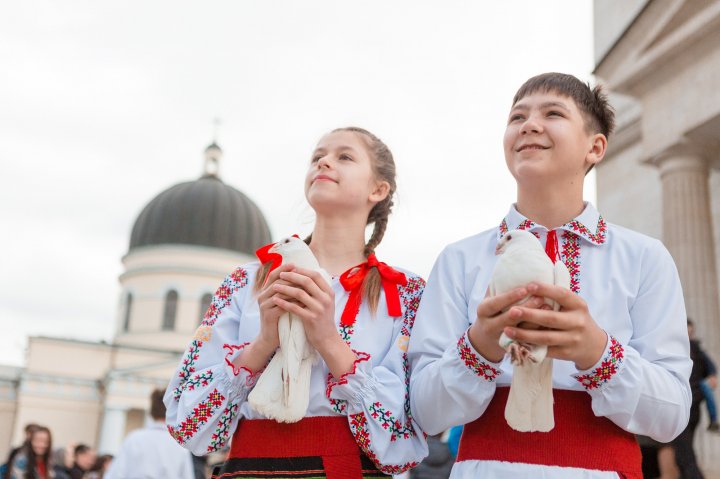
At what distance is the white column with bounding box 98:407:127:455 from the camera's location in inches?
1610

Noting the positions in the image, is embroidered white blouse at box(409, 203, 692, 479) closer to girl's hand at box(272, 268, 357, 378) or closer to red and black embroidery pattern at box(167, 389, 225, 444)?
girl's hand at box(272, 268, 357, 378)

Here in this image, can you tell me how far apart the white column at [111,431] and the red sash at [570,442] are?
137 feet

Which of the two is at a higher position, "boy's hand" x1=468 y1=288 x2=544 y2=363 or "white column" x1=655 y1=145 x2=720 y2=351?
"white column" x1=655 y1=145 x2=720 y2=351

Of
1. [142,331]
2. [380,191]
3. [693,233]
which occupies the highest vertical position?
[142,331]

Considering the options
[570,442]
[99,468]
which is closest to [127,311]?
[99,468]

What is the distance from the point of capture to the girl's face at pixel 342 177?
10.3 ft

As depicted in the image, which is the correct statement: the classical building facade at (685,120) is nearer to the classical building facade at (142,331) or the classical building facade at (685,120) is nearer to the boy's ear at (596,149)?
the boy's ear at (596,149)

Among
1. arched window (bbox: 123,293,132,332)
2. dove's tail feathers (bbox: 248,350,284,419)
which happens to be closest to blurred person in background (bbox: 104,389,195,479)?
dove's tail feathers (bbox: 248,350,284,419)

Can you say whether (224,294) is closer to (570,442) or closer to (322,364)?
(322,364)

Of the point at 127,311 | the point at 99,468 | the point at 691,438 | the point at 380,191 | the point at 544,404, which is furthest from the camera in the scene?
the point at 127,311

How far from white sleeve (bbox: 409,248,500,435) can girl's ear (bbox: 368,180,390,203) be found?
605mm

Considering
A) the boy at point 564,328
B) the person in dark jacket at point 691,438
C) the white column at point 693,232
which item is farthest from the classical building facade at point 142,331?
the boy at point 564,328

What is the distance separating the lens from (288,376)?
8.41 ft

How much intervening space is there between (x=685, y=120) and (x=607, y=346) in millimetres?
10453
